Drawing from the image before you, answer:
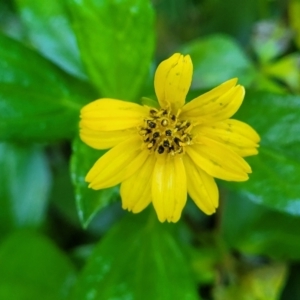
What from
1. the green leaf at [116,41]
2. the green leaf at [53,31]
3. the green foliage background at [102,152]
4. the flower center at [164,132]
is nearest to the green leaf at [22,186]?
the green foliage background at [102,152]

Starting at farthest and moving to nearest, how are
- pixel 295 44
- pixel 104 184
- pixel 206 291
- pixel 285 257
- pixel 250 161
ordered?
1. pixel 295 44
2. pixel 206 291
3. pixel 285 257
4. pixel 250 161
5. pixel 104 184

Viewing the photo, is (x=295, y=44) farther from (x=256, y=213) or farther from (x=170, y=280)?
(x=170, y=280)

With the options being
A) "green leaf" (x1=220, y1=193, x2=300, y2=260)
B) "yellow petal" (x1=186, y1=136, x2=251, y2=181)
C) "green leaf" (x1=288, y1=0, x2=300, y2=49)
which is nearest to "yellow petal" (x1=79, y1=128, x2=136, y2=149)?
"yellow petal" (x1=186, y1=136, x2=251, y2=181)

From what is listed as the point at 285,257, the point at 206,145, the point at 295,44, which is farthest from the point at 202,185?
the point at 295,44

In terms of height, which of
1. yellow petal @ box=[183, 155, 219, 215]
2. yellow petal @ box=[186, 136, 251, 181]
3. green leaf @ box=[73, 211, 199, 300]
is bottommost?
green leaf @ box=[73, 211, 199, 300]

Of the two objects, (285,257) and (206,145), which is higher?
(206,145)

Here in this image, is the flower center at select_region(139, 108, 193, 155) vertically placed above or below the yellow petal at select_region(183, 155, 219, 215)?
above

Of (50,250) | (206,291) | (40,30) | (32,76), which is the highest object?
(40,30)

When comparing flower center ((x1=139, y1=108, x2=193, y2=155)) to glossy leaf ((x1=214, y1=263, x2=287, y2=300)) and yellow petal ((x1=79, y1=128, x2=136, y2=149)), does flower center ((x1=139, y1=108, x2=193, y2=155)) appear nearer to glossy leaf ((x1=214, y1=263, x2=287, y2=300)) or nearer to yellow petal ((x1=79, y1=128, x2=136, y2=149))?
yellow petal ((x1=79, y1=128, x2=136, y2=149))
